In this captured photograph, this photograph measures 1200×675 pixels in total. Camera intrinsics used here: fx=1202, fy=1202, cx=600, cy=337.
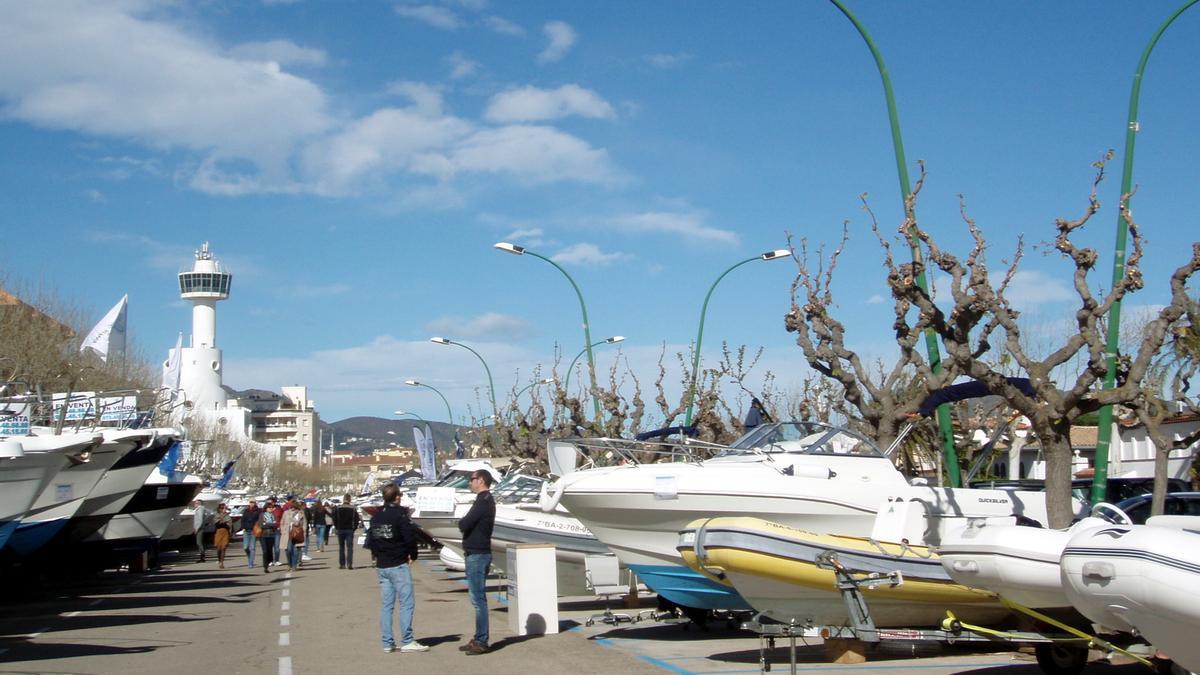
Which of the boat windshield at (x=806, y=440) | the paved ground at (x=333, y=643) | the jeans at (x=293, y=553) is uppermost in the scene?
the boat windshield at (x=806, y=440)

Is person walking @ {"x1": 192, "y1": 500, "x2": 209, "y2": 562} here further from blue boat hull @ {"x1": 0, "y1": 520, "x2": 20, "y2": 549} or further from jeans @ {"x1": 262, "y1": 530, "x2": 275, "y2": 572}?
blue boat hull @ {"x1": 0, "y1": 520, "x2": 20, "y2": 549}

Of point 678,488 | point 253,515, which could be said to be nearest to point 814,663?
point 678,488

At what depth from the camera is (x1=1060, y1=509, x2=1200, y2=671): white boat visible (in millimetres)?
7336

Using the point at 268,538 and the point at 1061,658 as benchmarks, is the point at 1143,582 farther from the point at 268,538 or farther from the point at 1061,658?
the point at 268,538

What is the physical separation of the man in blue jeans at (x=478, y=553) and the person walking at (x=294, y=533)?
18.3 meters

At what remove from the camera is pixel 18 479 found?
1593 centimetres

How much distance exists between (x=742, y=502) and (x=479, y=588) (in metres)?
3.03

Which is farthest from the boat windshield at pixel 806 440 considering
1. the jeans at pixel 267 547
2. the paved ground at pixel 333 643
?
the jeans at pixel 267 547

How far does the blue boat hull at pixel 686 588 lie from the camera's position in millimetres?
13141

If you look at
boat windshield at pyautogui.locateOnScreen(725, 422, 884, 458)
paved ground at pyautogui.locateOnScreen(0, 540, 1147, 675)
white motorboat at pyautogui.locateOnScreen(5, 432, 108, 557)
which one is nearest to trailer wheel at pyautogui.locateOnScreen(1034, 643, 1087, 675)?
paved ground at pyautogui.locateOnScreen(0, 540, 1147, 675)

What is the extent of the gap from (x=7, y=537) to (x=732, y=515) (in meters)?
10.0

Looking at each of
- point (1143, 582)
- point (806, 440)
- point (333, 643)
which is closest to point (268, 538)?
point (333, 643)

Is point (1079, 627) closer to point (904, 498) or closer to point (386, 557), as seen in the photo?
point (904, 498)

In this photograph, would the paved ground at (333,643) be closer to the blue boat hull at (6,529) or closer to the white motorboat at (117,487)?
the blue boat hull at (6,529)
